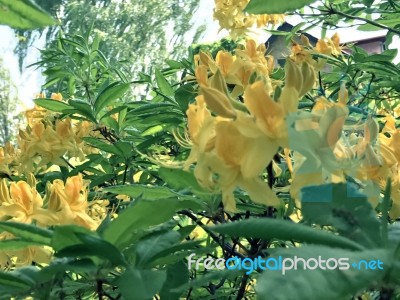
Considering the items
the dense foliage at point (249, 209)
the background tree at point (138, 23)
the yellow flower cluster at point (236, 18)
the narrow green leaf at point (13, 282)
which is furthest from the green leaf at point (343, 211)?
the background tree at point (138, 23)

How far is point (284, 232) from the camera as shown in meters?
0.34

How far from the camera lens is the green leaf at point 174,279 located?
1.54ft

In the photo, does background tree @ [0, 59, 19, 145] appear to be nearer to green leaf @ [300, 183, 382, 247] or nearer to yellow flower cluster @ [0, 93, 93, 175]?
yellow flower cluster @ [0, 93, 93, 175]

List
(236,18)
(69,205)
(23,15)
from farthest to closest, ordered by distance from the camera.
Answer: (236,18) < (69,205) < (23,15)

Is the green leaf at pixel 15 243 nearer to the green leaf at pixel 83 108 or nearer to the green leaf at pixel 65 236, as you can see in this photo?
the green leaf at pixel 65 236

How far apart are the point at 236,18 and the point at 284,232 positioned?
1463mm

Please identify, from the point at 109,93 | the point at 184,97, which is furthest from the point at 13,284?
the point at 109,93

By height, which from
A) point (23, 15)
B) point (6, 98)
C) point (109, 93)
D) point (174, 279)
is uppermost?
point (6, 98)

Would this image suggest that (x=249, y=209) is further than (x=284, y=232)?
Yes

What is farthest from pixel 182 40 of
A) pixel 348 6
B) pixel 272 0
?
pixel 272 0

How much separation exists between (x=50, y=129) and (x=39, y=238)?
2.67 feet

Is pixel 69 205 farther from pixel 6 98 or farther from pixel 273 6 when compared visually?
pixel 6 98

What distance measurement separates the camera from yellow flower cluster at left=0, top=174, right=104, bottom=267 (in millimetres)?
650

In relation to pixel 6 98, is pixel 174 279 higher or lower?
lower
